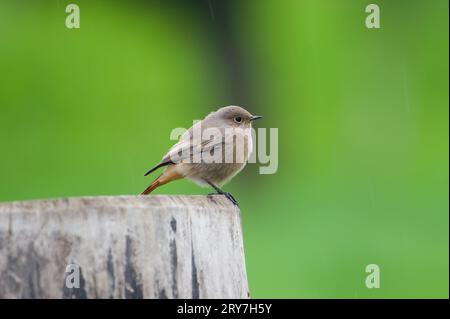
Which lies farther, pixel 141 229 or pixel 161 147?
pixel 161 147

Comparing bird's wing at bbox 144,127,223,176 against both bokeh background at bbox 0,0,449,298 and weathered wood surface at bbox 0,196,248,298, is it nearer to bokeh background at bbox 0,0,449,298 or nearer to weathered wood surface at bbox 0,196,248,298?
bokeh background at bbox 0,0,449,298

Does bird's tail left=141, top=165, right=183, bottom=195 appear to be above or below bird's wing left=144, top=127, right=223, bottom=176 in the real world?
below

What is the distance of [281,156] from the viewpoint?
39.1ft

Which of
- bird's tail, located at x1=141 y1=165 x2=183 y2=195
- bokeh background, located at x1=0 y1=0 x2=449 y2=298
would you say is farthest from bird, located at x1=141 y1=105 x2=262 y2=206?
bokeh background, located at x1=0 y1=0 x2=449 y2=298

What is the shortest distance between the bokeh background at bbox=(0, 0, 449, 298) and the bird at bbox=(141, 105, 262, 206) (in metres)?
2.12

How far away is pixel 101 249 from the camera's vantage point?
9.24 ft

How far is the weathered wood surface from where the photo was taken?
2.79 meters

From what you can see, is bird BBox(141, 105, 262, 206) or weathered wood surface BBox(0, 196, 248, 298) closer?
weathered wood surface BBox(0, 196, 248, 298)

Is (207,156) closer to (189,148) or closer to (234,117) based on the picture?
(189,148)

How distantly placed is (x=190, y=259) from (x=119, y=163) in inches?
280

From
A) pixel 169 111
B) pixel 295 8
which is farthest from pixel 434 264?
pixel 295 8

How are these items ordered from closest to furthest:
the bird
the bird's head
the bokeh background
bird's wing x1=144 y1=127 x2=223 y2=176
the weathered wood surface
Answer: the weathered wood surface < bird's wing x1=144 y1=127 x2=223 y2=176 < the bird < the bird's head < the bokeh background

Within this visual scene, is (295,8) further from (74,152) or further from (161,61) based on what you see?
(74,152)

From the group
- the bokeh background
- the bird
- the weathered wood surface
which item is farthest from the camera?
the bokeh background
